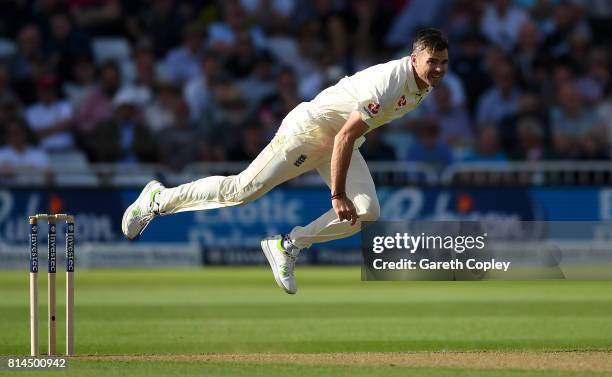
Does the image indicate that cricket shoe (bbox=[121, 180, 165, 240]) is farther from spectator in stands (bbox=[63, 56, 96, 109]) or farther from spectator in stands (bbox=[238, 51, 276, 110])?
spectator in stands (bbox=[63, 56, 96, 109])

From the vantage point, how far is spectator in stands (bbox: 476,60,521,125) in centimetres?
1573

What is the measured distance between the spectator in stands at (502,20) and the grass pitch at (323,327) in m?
4.70

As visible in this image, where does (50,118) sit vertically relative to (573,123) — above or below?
above

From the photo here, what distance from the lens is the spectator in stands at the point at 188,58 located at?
16.3 meters

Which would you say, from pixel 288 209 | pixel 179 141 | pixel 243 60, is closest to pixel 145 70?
pixel 243 60

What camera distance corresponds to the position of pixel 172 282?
12.6 meters

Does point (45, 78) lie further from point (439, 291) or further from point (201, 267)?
point (439, 291)

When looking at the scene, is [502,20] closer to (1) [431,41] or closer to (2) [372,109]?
(1) [431,41]

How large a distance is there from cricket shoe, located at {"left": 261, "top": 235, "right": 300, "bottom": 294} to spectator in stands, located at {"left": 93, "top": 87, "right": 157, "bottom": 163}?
780 cm

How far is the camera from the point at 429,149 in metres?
14.9

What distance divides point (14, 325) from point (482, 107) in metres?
8.75

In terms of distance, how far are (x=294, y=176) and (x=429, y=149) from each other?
798 centimetres

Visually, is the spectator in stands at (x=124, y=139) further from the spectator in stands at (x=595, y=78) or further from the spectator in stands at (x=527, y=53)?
the spectator in stands at (x=595, y=78)

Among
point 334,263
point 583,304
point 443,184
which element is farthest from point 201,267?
point 583,304
